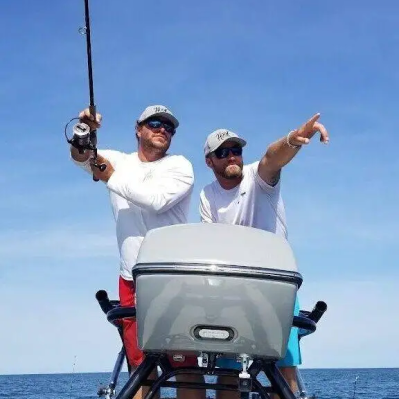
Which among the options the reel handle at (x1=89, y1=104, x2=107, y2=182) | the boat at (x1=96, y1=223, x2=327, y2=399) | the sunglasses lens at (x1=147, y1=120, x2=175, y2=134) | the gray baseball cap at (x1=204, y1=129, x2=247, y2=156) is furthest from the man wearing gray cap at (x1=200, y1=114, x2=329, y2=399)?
the boat at (x1=96, y1=223, x2=327, y2=399)

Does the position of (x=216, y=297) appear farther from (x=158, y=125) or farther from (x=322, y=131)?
(x=158, y=125)

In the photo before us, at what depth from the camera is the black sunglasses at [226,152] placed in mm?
4895

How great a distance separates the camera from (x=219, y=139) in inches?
192

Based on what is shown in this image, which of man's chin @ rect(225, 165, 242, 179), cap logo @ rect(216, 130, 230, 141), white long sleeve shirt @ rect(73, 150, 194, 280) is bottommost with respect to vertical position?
white long sleeve shirt @ rect(73, 150, 194, 280)

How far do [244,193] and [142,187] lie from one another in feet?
2.82

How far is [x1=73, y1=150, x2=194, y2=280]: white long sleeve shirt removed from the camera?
4.32 meters

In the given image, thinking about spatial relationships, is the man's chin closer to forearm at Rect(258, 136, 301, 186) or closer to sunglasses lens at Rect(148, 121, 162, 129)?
forearm at Rect(258, 136, 301, 186)

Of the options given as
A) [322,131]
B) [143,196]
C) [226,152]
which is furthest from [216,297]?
[226,152]

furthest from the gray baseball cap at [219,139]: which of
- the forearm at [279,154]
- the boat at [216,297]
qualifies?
the boat at [216,297]

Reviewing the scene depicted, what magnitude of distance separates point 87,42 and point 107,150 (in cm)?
87

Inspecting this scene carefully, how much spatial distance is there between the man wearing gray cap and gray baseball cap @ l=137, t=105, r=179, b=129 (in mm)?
261

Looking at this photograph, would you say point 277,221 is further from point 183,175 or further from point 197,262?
point 197,262

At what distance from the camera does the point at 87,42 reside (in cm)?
572

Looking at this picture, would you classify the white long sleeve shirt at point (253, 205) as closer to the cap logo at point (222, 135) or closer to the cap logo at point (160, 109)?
the cap logo at point (222, 135)
